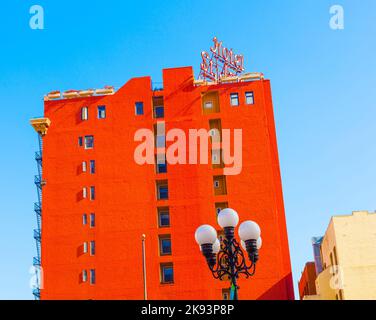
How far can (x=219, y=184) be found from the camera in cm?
6109

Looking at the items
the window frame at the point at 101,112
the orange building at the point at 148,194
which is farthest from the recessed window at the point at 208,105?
the window frame at the point at 101,112

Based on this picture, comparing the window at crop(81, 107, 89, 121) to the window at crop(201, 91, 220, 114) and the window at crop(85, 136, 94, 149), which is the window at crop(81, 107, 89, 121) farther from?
the window at crop(201, 91, 220, 114)

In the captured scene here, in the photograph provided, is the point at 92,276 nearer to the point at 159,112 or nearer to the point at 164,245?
the point at 164,245

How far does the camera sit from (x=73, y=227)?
60156 millimetres

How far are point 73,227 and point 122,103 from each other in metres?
14.4

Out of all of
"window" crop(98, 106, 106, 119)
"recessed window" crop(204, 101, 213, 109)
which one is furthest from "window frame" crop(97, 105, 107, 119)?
"recessed window" crop(204, 101, 213, 109)

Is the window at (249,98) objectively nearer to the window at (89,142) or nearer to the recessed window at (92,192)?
the window at (89,142)

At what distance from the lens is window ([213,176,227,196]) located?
60.8m

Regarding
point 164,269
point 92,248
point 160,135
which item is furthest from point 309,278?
point 92,248

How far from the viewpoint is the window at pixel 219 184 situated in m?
60.8

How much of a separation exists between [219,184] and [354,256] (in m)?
16.2

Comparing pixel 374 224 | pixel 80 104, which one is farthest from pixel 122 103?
pixel 374 224

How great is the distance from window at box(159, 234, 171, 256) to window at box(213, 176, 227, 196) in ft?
22.7
